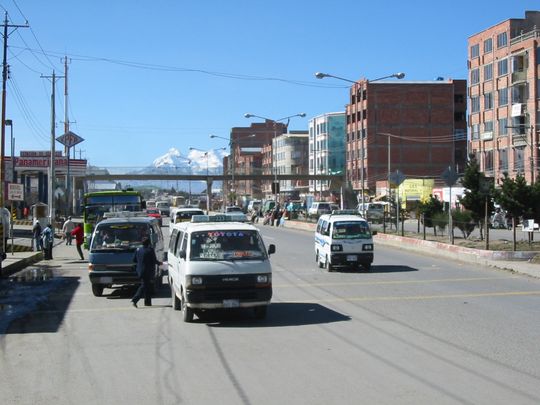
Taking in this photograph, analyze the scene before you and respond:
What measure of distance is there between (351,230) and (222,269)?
1296 centimetres

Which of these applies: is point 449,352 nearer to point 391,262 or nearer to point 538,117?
point 391,262

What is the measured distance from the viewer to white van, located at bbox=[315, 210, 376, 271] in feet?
83.9

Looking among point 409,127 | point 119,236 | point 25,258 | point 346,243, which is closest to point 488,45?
point 409,127

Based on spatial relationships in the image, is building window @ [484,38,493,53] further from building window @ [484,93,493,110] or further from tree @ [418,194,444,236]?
tree @ [418,194,444,236]

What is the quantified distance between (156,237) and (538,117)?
58.6 metres

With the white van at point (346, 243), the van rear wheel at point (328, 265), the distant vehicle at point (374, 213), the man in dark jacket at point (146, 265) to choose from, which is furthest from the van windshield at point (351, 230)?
the distant vehicle at point (374, 213)

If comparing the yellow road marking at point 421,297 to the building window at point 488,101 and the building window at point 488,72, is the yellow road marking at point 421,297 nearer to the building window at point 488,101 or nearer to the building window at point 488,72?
the building window at point 488,101

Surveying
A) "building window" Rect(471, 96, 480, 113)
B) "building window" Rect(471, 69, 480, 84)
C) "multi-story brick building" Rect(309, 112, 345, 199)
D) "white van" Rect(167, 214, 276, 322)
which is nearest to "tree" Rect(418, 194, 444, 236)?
"white van" Rect(167, 214, 276, 322)

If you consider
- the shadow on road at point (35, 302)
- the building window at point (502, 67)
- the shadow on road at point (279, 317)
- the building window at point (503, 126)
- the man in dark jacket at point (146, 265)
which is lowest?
the shadow on road at point (35, 302)

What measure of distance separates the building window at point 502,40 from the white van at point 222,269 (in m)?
68.7

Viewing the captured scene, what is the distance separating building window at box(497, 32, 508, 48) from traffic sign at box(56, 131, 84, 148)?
4461 cm

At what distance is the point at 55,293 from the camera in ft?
66.9

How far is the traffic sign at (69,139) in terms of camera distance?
221 ft

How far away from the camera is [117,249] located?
19.2 meters
